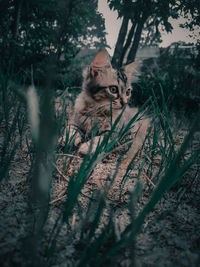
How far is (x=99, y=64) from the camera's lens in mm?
1882

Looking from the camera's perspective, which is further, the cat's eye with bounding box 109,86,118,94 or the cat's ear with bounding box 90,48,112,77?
the cat's eye with bounding box 109,86,118,94

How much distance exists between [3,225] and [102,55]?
5.72 ft

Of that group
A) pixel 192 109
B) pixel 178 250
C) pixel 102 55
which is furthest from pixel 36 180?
pixel 192 109

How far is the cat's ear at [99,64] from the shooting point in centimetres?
180

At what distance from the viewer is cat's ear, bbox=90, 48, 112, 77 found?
180cm

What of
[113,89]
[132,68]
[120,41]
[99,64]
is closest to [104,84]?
[113,89]

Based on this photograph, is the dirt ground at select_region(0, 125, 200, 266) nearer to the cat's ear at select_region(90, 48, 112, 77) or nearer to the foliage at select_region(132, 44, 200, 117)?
the cat's ear at select_region(90, 48, 112, 77)

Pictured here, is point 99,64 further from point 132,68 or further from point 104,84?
point 132,68

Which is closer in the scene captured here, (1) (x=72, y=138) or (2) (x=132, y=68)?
(1) (x=72, y=138)

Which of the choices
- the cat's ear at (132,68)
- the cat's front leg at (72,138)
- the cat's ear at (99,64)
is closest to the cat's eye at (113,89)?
the cat's ear at (99,64)

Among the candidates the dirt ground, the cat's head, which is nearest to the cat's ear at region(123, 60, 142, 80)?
the cat's head

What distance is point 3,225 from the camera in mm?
481

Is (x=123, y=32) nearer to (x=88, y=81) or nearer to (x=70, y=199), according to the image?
(x=88, y=81)

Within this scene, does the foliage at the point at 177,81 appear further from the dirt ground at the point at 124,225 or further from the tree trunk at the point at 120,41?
the dirt ground at the point at 124,225
